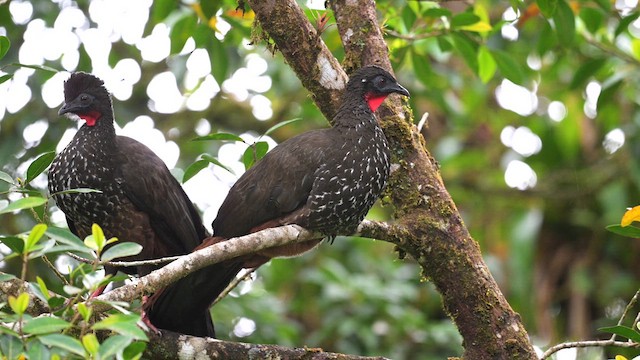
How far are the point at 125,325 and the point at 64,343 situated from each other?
0.16m

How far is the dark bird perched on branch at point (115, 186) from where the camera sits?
14.1 feet

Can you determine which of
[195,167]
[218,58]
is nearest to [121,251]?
[195,167]

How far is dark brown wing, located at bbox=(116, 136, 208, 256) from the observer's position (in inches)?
173

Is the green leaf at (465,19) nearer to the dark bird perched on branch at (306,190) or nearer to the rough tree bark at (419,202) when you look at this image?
the rough tree bark at (419,202)

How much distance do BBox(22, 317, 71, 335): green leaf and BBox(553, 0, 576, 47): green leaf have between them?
3.09m

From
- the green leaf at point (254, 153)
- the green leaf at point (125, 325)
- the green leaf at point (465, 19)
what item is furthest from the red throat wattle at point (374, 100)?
the green leaf at point (125, 325)

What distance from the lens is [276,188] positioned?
12.7 feet

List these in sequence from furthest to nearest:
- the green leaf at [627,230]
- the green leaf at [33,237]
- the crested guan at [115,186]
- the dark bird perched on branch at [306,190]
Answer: the crested guan at [115,186], the dark bird perched on branch at [306,190], the green leaf at [627,230], the green leaf at [33,237]

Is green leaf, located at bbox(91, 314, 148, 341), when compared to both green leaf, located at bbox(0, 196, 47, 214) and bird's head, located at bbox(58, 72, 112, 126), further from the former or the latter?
bird's head, located at bbox(58, 72, 112, 126)

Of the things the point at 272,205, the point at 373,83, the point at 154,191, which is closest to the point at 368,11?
the point at 373,83

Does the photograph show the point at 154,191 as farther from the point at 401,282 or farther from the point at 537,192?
the point at 537,192

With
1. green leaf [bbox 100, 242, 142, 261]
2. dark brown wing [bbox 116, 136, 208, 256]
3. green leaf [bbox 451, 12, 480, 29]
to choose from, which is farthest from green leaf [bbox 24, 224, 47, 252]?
green leaf [bbox 451, 12, 480, 29]

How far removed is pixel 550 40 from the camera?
5.08 meters

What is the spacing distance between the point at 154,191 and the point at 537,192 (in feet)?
16.2
